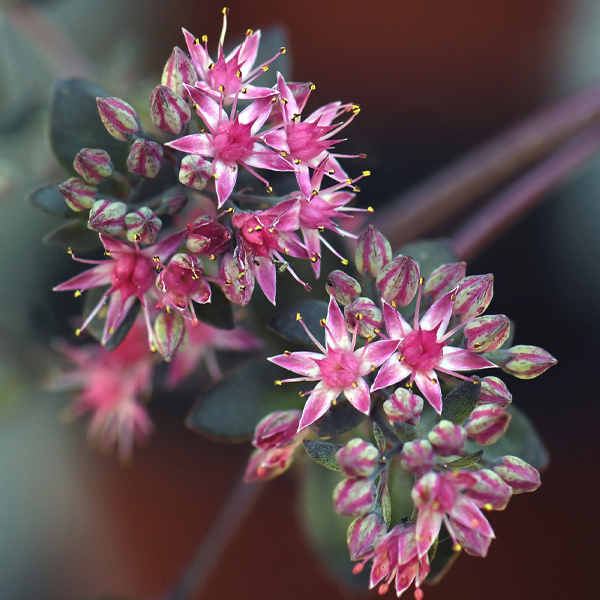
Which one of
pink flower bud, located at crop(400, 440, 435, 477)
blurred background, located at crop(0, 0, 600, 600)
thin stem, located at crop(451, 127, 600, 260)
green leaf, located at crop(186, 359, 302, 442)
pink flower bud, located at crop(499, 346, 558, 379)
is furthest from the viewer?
blurred background, located at crop(0, 0, 600, 600)

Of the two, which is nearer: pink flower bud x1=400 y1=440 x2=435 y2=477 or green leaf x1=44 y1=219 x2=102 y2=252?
pink flower bud x1=400 y1=440 x2=435 y2=477

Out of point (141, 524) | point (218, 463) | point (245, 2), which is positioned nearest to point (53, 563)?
point (141, 524)

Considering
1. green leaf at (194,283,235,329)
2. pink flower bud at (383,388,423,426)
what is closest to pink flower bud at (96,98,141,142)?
green leaf at (194,283,235,329)

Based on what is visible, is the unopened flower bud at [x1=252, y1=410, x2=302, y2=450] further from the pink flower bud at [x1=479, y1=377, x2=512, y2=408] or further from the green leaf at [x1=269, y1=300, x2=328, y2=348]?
the pink flower bud at [x1=479, y1=377, x2=512, y2=408]

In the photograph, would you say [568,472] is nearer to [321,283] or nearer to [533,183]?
[533,183]

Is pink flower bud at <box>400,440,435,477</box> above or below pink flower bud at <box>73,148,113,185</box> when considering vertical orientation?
below
